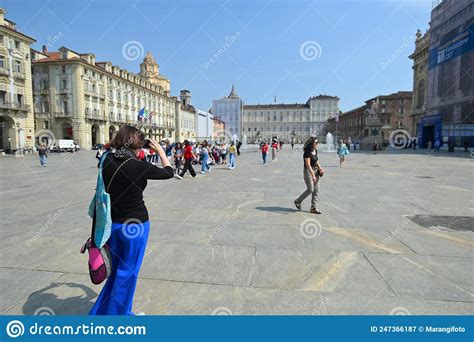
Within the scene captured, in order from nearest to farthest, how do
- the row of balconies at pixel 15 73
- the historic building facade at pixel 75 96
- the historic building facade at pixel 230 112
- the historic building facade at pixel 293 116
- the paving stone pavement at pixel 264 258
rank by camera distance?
the paving stone pavement at pixel 264 258, the row of balconies at pixel 15 73, the historic building facade at pixel 75 96, the historic building facade at pixel 230 112, the historic building facade at pixel 293 116

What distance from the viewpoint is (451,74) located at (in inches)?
1432

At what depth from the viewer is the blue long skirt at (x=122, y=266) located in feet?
7.54

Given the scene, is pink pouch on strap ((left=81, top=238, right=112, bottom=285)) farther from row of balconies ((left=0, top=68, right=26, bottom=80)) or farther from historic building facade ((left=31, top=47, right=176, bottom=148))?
historic building facade ((left=31, top=47, right=176, bottom=148))

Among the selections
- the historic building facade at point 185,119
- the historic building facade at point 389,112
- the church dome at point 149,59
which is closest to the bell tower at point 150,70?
the church dome at point 149,59

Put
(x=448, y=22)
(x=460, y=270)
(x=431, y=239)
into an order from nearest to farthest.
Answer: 1. (x=460, y=270)
2. (x=431, y=239)
3. (x=448, y=22)

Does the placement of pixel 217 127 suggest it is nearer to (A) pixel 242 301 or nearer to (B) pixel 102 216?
(A) pixel 242 301

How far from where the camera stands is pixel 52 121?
48469 mm

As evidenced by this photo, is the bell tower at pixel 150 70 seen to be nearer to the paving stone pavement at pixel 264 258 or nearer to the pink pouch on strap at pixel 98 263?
the paving stone pavement at pixel 264 258

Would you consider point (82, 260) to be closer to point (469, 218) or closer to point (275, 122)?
point (469, 218)
